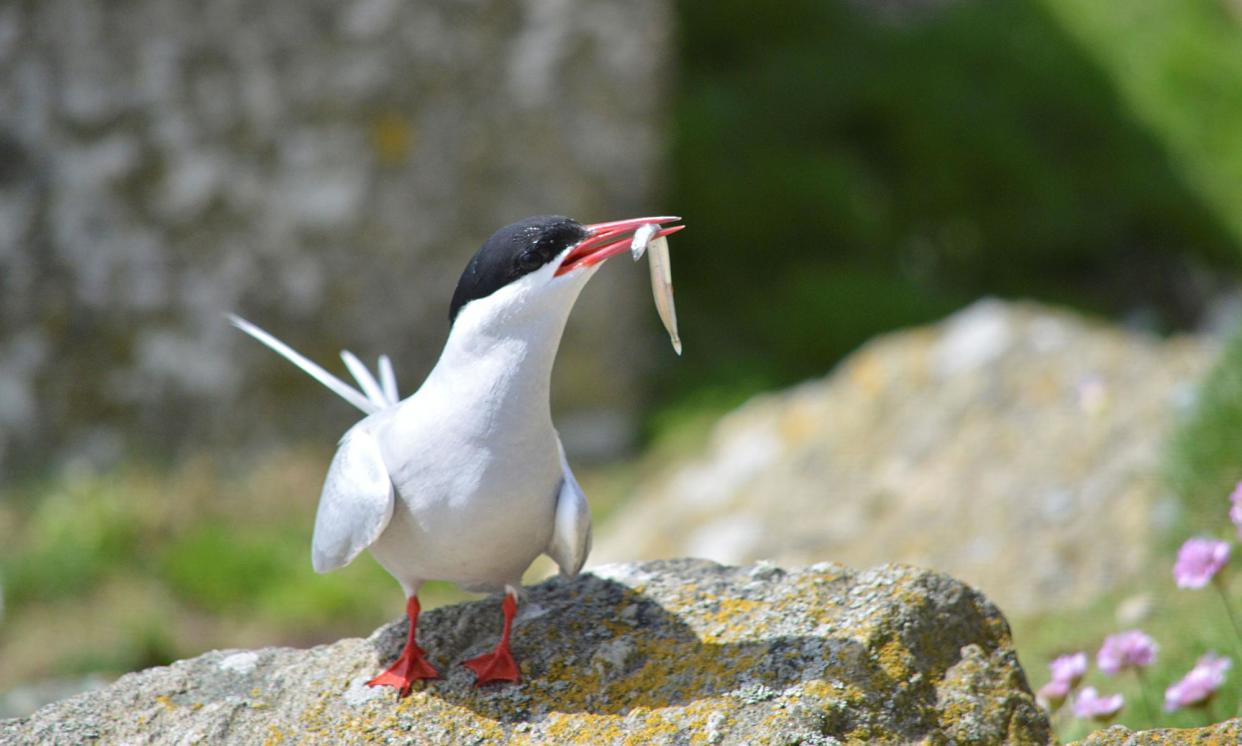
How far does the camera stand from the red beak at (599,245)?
2549 millimetres

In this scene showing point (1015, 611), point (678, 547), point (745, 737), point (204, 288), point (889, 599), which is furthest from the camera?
point (204, 288)

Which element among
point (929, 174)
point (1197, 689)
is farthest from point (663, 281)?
point (929, 174)

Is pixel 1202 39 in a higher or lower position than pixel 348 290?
higher

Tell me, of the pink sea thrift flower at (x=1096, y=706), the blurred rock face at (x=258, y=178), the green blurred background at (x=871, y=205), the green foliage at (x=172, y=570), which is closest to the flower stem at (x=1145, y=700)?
the pink sea thrift flower at (x=1096, y=706)

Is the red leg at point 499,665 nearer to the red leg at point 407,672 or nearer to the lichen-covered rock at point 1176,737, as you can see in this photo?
Result: the red leg at point 407,672

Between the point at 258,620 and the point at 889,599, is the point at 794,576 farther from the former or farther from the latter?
the point at 258,620

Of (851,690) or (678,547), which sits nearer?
(851,690)

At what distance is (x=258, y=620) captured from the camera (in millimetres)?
5809

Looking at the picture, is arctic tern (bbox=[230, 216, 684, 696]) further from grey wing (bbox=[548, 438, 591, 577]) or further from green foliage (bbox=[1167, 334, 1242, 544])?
green foliage (bbox=[1167, 334, 1242, 544])

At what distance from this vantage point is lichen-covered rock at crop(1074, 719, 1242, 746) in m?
2.42

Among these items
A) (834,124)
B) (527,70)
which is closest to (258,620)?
(527,70)

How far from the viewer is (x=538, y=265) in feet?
8.38

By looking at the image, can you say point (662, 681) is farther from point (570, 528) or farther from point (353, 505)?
point (353, 505)

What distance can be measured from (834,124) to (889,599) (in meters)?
6.11
